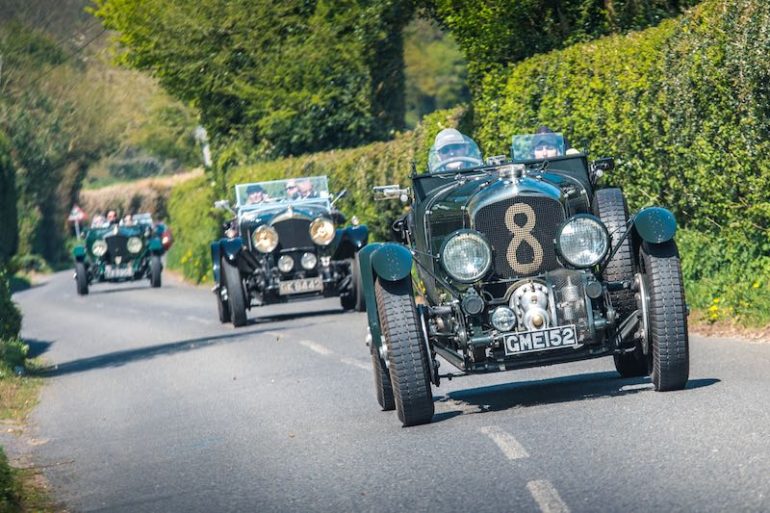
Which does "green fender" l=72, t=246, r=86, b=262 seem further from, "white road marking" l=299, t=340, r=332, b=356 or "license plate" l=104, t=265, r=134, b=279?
"white road marking" l=299, t=340, r=332, b=356

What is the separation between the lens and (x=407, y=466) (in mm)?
7445

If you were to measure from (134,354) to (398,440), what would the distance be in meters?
9.88

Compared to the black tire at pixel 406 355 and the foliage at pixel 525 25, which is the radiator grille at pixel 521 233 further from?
the foliage at pixel 525 25

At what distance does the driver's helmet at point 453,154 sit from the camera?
10.6 meters

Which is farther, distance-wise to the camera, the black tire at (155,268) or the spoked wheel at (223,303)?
the black tire at (155,268)

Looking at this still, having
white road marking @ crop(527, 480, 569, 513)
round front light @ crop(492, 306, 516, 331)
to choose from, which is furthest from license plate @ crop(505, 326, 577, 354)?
white road marking @ crop(527, 480, 569, 513)

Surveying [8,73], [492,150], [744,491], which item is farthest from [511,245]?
[8,73]

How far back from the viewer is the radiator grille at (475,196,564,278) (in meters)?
9.20

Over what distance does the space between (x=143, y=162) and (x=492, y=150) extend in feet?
265

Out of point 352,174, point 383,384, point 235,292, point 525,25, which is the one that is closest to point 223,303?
point 235,292

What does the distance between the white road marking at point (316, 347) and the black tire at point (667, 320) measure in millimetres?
6342

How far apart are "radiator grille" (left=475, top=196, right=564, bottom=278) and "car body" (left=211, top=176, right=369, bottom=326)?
10.6m

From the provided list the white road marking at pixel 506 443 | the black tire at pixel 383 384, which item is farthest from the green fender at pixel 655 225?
the black tire at pixel 383 384

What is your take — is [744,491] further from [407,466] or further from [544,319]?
[544,319]
